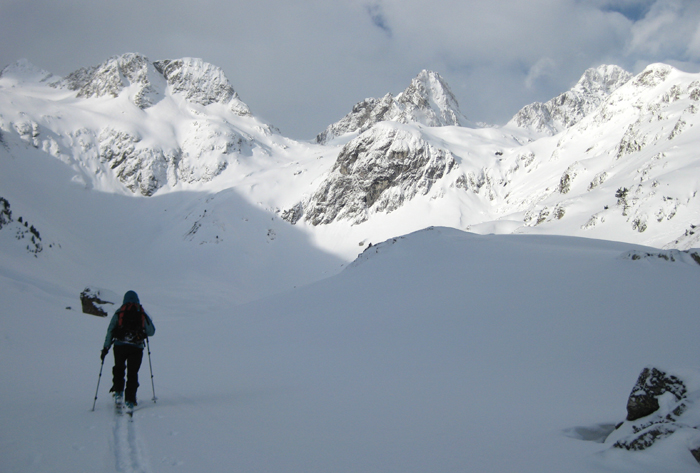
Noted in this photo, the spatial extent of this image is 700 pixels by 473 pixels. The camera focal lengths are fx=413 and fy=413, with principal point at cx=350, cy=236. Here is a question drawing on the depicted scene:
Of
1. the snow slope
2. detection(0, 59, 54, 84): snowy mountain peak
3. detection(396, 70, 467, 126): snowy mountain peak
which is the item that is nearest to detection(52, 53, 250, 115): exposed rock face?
detection(0, 59, 54, 84): snowy mountain peak

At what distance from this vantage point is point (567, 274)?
15.4 meters

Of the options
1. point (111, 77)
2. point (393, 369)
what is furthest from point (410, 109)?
point (393, 369)

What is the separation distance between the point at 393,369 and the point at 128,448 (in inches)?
257

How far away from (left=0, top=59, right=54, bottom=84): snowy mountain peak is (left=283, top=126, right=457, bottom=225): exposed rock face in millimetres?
137237

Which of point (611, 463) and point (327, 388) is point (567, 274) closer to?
point (327, 388)

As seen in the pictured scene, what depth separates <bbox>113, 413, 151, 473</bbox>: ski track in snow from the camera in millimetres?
4539

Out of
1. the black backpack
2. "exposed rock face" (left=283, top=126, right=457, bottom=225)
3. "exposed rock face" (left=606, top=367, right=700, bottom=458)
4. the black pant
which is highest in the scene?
"exposed rock face" (left=283, top=126, right=457, bottom=225)

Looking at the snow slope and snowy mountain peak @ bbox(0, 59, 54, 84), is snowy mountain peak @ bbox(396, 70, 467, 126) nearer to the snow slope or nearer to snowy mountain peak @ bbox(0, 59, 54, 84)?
snowy mountain peak @ bbox(0, 59, 54, 84)

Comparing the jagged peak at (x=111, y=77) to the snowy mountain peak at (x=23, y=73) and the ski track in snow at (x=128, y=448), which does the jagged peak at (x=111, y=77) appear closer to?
the snowy mountain peak at (x=23, y=73)

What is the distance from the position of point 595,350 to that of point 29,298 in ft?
90.8

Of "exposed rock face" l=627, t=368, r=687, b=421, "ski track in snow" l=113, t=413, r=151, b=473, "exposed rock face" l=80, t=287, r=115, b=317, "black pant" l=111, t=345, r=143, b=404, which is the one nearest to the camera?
"ski track in snow" l=113, t=413, r=151, b=473

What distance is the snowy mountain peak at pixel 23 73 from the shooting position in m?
158

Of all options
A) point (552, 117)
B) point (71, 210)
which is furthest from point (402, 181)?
point (552, 117)

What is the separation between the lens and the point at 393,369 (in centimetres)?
1039
